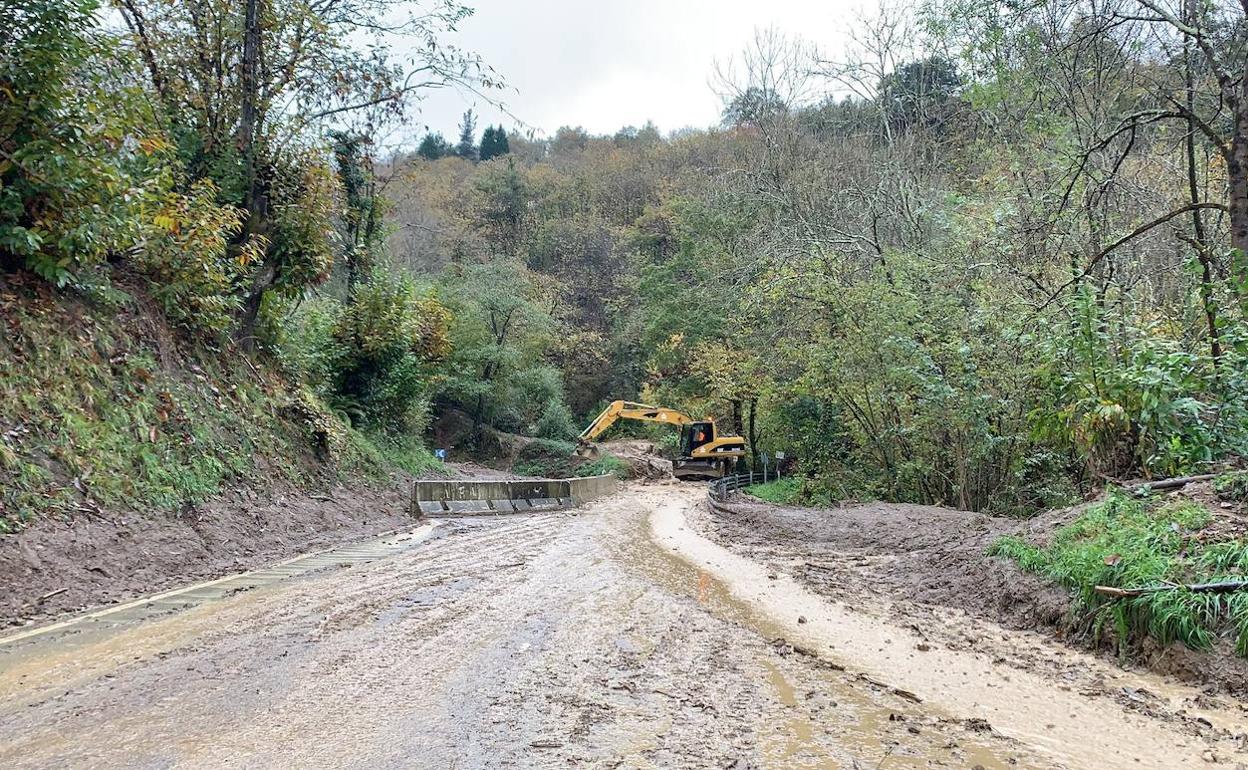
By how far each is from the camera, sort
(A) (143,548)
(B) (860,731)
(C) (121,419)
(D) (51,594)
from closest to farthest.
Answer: (B) (860,731) → (D) (51,594) → (A) (143,548) → (C) (121,419)

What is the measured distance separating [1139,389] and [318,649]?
28.2 ft

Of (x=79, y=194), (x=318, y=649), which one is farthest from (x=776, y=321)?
(x=318, y=649)

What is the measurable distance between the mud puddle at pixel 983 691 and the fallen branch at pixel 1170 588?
0.76m

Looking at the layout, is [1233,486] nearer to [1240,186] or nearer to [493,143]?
[1240,186]

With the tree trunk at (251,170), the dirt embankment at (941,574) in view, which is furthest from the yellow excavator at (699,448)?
the tree trunk at (251,170)

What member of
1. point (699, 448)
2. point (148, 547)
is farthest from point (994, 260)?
point (699, 448)

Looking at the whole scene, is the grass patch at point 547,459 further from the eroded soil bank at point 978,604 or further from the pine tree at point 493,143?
the pine tree at point 493,143

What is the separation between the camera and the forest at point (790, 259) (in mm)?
9188

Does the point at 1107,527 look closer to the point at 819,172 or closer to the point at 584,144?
the point at 819,172

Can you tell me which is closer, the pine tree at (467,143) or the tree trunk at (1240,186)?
the tree trunk at (1240,186)

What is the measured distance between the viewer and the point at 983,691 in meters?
5.27

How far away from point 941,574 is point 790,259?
574 inches

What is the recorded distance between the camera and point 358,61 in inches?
710

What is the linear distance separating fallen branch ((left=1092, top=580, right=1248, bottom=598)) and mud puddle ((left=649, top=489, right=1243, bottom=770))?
76cm
